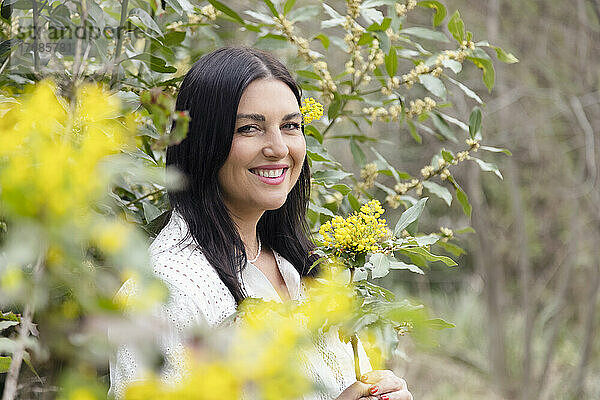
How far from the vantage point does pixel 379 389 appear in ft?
3.98

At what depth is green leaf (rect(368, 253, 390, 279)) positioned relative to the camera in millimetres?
1107

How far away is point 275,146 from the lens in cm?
134

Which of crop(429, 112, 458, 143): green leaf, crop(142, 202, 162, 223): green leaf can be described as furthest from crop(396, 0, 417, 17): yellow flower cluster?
crop(142, 202, 162, 223): green leaf

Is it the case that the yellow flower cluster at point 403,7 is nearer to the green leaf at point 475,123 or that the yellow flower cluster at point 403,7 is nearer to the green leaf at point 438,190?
the green leaf at point 475,123

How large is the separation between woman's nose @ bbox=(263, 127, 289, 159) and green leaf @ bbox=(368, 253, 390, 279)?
31cm

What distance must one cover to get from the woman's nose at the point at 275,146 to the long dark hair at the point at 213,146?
7cm

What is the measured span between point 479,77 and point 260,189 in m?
3.88

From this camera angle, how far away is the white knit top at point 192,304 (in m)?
1.10

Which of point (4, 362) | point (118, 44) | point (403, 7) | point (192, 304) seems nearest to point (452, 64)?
point (403, 7)

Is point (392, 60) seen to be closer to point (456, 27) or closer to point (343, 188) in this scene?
point (456, 27)

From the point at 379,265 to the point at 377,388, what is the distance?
0.23 metres

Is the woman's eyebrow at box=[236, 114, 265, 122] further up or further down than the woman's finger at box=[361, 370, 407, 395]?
further up

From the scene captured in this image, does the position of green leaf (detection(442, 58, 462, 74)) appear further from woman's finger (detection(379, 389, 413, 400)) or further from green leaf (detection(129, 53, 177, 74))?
woman's finger (detection(379, 389, 413, 400))

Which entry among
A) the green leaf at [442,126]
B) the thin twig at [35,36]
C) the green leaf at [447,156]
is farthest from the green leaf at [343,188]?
the thin twig at [35,36]
